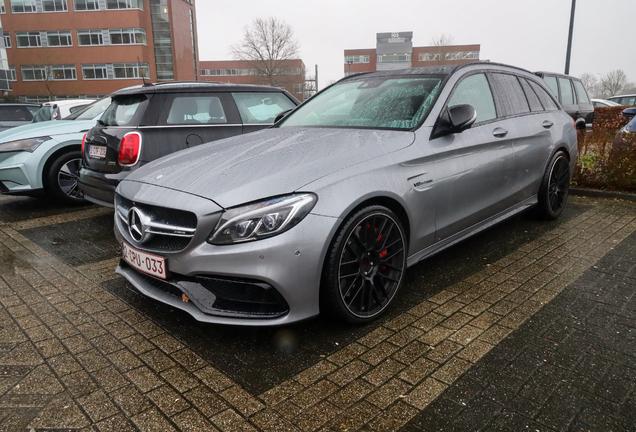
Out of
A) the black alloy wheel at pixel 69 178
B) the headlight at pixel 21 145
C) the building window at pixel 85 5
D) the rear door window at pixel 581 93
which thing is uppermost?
the building window at pixel 85 5

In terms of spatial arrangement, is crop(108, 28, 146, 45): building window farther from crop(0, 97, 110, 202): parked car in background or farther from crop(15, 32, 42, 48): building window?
crop(0, 97, 110, 202): parked car in background

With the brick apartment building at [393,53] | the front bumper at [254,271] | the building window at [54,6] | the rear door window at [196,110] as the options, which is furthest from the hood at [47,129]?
the brick apartment building at [393,53]

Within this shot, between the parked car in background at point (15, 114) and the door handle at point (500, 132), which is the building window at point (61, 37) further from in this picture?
the door handle at point (500, 132)

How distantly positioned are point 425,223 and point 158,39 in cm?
5432

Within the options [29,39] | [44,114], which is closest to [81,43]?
[29,39]

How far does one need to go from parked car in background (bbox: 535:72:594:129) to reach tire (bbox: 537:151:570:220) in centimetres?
679

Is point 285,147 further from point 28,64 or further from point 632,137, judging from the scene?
point 28,64

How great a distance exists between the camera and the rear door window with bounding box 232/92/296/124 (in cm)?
577

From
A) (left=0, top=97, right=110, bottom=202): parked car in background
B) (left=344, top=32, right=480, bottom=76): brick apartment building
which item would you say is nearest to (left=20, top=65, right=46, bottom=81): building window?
(left=344, top=32, right=480, bottom=76): brick apartment building

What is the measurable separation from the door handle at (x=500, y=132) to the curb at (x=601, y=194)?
135 inches

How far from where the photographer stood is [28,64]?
49.1 metres

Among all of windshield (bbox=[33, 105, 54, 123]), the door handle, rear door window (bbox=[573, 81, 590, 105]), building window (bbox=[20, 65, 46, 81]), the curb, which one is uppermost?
building window (bbox=[20, 65, 46, 81])

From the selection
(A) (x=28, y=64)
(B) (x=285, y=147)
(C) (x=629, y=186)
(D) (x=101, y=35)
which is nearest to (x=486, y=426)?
(B) (x=285, y=147)

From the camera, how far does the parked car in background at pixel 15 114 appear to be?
40.1ft
